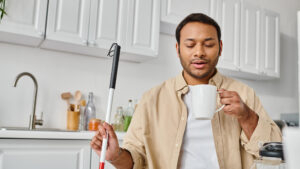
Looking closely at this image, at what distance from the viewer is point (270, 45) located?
3678 mm

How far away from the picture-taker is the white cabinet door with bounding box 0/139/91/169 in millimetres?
1783

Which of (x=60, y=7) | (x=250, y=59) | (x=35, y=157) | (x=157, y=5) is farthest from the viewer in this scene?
(x=250, y=59)

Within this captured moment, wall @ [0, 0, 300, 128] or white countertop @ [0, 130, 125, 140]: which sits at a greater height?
wall @ [0, 0, 300, 128]

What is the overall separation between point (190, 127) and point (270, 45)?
281cm

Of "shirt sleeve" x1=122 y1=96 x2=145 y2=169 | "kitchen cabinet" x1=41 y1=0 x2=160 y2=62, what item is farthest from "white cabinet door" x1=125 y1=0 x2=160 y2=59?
"shirt sleeve" x1=122 y1=96 x2=145 y2=169

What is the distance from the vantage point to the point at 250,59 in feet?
11.3

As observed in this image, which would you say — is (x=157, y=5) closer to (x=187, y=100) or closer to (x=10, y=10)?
(x=10, y=10)

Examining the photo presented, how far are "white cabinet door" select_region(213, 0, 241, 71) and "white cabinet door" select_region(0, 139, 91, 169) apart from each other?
5.75ft

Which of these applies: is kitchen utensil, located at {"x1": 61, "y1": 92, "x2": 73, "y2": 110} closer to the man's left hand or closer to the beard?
the beard

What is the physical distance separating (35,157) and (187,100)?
3.51ft

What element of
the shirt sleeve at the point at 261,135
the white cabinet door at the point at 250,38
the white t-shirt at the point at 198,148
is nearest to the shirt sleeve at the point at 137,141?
the white t-shirt at the point at 198,148

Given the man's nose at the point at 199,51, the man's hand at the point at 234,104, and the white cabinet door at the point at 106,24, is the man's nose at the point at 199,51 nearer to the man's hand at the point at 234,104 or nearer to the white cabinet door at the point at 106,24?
the man's hand at the point at 234,104

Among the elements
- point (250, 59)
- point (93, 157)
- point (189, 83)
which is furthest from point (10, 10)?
point (250, 59)

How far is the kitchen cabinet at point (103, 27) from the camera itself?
7.34 ft
